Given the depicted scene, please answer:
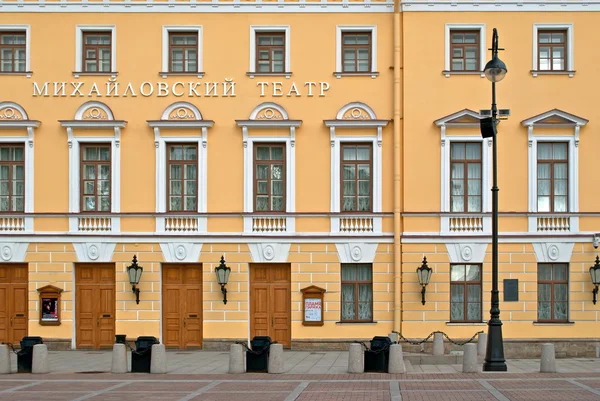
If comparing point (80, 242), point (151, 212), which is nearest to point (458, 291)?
point (151, 212)

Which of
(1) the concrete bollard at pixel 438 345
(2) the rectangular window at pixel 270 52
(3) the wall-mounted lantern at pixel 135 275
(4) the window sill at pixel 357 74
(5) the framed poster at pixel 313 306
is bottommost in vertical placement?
(1) the concrete bollard at pixel 438 345

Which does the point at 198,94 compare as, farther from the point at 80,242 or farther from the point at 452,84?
the point at 452,84

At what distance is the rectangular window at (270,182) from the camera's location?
28.8m

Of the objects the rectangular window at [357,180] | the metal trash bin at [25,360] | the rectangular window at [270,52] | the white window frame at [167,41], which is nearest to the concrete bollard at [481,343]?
the rectangular window at [357,180]

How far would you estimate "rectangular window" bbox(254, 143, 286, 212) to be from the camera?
2880 centimetres

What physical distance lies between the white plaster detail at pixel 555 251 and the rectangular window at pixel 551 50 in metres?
5.94

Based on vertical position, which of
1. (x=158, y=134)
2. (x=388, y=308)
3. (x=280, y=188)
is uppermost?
(x=158, y=134)

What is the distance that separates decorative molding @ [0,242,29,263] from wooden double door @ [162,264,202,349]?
4.80m

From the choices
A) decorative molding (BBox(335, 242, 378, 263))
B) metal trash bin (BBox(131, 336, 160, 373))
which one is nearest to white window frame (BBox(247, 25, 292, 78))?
decorative molding (BBox(335, 242, 378, 263))

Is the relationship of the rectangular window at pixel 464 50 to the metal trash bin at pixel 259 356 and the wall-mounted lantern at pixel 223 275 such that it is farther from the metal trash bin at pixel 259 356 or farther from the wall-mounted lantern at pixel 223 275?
the metal trash bin at pixel 259 356

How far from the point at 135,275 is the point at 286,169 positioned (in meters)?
6.21

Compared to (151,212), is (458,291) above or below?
below

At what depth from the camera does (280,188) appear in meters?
28.8

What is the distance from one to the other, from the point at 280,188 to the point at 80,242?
23.2ft
